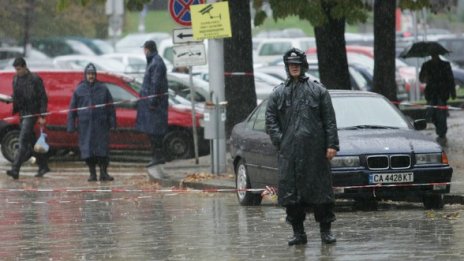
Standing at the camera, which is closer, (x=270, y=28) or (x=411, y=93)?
(x=411, y=93)

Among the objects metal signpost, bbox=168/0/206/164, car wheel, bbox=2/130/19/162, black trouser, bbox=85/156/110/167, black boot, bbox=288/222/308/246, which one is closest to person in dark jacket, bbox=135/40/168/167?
metal signpost, bbox=168/0/206/164

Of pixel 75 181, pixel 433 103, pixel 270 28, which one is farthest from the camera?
pixel 270 28

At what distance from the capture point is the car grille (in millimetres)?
Result: 16562

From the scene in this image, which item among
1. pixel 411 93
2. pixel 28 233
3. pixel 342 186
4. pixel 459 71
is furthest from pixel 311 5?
pixel 459 71

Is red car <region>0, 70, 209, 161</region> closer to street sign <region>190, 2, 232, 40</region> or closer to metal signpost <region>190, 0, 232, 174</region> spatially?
metal signpost <region>190, 0, 232, 174</region>

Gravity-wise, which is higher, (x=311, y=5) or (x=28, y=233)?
(x=311, y=5)

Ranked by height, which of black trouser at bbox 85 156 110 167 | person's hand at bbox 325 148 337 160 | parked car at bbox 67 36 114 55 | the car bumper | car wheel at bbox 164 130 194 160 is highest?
person's hand at bbox 325 148 337 160

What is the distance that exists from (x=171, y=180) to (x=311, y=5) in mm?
3997

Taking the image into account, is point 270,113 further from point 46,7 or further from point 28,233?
point 46,7

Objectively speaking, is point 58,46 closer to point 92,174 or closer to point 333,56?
point 333,56

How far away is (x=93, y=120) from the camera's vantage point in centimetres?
2406

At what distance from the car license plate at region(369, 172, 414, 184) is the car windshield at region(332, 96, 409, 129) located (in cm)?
108

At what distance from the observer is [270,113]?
13.3 meters

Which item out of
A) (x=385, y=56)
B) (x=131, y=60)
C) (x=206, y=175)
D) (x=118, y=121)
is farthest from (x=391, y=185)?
(x=131, y=60)
